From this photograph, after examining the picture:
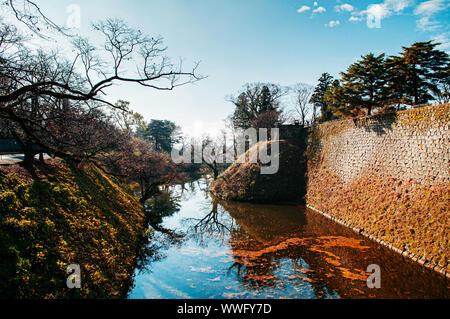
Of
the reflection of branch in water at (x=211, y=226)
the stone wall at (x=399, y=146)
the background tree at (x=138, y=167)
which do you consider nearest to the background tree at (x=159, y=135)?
the background tree at (x=138, y=167)

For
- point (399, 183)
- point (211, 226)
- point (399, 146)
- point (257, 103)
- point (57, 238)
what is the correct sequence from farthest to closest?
point (257, 103), point (211, 226), point (399, 146), point (399, 183), point (57, 238)

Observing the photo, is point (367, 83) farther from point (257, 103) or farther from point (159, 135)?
point (159, 135)

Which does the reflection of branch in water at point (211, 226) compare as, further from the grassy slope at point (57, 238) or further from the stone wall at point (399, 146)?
the stone wall at point (399, 146)

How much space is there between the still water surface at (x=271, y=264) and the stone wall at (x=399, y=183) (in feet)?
2.81

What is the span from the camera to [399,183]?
418 inches

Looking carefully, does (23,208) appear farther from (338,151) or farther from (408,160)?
(338,151)

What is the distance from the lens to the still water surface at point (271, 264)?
6.74m

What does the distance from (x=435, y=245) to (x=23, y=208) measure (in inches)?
489

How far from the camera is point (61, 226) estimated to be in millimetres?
6059

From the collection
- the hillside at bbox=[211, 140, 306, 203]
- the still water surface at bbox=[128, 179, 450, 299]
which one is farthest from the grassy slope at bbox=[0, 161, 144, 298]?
the hillside at bbox=[211, 140, 306, 203]

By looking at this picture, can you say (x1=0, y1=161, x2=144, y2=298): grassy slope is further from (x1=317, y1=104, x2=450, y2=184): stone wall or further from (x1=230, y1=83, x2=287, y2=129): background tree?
(x1=230, y1=83, x2=287, y2=129): background tree

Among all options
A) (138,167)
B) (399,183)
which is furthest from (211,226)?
(399,183)

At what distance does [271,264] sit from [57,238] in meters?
7.00
